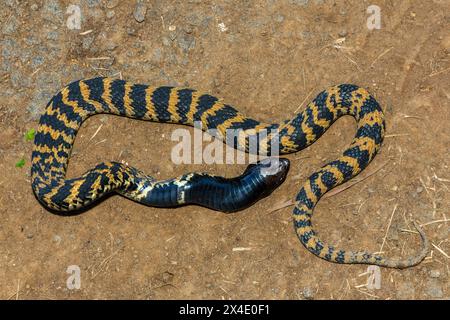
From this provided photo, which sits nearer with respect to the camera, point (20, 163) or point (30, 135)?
point (20, 163)

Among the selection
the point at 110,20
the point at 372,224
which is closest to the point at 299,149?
the point at 372,224

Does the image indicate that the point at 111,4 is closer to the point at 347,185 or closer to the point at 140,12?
the point at 140,12

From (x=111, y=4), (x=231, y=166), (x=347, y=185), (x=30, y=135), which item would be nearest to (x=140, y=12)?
(x=111, y=4)

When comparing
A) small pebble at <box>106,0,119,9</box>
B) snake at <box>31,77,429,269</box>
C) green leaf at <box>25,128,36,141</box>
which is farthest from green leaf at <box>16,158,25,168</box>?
small pebble at <box>106,0,119,9</box>

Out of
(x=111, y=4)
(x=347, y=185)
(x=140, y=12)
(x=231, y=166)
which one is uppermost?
(x=111, y=4)

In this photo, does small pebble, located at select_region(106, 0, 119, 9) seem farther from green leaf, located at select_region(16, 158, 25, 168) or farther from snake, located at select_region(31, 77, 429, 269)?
green leaf, located at select_region(16, 158, 25, 168)

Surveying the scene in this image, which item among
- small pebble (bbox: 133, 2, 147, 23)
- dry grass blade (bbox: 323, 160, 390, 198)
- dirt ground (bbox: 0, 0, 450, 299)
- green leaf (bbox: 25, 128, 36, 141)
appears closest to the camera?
dirt ground (bbox: 0, 0, 450, 299)

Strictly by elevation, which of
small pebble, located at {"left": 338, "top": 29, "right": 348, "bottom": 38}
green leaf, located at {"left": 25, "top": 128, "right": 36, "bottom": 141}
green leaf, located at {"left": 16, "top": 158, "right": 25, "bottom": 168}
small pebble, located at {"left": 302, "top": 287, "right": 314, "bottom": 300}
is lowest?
small pebble, located at {"left": 302, "top": 287, "right": 314, "bottom": 300}
